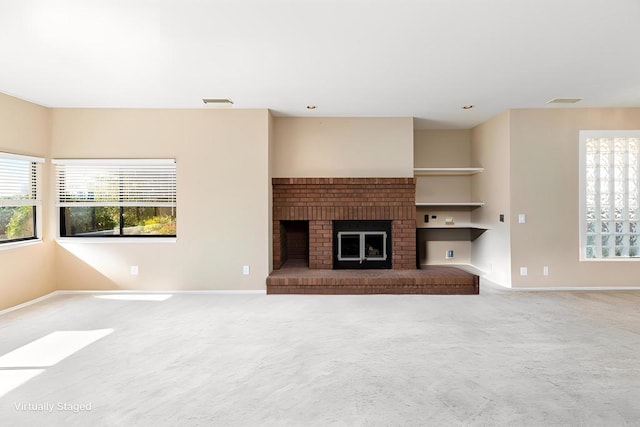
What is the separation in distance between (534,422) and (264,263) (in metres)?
3.63

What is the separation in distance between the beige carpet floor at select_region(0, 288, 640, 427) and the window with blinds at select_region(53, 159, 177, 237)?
1111 millimetres

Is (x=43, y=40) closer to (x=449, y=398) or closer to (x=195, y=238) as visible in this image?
(x=195, y=238)

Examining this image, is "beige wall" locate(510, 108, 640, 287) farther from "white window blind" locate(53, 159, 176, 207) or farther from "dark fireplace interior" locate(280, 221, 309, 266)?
"white window blind" locate(53, 159, 176, 207)

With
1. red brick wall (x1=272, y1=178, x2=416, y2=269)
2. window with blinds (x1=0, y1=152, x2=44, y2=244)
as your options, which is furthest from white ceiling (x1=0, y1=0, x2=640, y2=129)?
red brick wall (x1=272, y1=178, x2=416, y2=269)

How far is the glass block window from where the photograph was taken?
5.18 metres

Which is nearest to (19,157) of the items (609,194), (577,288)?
(577,288)

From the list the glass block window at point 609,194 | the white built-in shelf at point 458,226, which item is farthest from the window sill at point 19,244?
the glass block window at point 609,194

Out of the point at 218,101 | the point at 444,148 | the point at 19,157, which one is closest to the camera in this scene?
the point at 19,157

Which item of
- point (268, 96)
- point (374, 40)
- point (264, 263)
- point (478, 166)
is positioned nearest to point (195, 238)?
point (264, 263)

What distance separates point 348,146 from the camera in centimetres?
560

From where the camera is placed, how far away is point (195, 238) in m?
5.09

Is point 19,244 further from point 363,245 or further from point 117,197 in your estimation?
point 363,245

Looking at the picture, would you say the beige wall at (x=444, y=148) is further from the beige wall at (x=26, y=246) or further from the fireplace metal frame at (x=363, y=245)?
the beige wall at (x=26, y=246)

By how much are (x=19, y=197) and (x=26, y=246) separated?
61 centimetres
